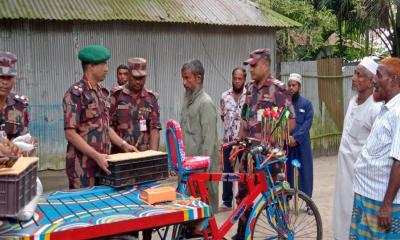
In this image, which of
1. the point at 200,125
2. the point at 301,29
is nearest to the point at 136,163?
the point at 200,125

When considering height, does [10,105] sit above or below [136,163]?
above

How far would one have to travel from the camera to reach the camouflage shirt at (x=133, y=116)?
569 cm

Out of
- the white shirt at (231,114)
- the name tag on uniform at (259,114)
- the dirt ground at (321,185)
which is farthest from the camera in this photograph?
the white shirt at (231,114)

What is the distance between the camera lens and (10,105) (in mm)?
4559

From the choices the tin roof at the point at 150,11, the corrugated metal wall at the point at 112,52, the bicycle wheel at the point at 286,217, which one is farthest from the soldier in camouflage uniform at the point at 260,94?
the corrugated metal wall at the point at 112,52

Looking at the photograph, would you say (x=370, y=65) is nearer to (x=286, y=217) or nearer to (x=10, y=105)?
(x=286, y=217)

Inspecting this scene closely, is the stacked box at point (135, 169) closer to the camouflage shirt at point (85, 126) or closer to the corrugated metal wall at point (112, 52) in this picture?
the camouflage shirt at point (85, 126)

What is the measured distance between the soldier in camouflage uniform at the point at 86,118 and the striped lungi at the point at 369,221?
205 centimetres

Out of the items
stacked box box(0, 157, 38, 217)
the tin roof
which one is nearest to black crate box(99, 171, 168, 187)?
stacked box box(0, 157, 38, 217)

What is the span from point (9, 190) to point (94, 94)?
1678mm

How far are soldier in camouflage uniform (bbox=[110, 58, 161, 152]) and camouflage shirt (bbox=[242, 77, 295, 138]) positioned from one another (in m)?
1.02

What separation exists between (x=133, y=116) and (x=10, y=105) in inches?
56.5

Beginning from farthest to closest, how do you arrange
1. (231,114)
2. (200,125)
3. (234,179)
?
(231,114) < (200,125) < (234,179)

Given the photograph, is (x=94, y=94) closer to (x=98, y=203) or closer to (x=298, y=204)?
(x=98, y=203)
